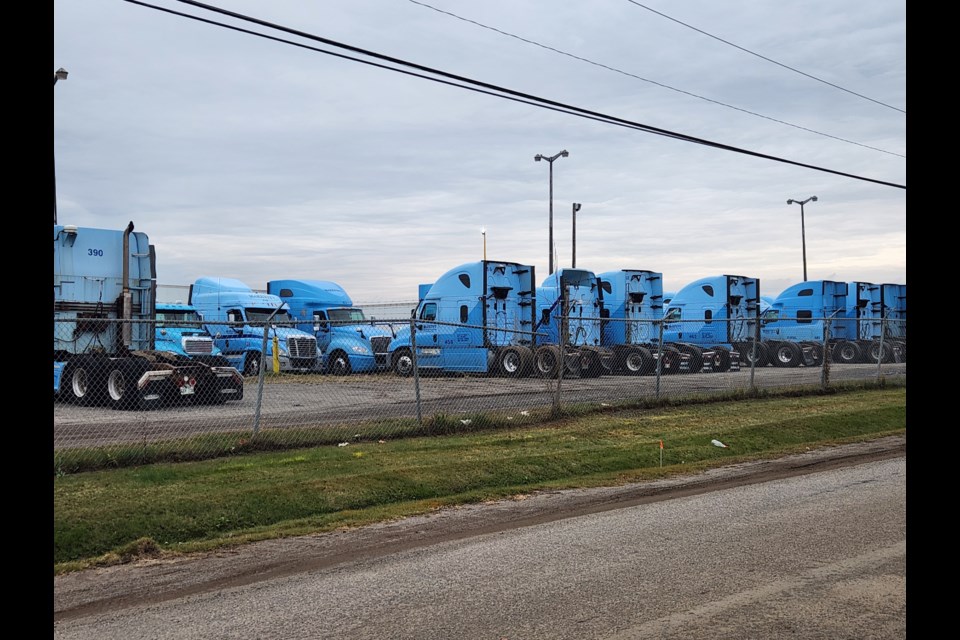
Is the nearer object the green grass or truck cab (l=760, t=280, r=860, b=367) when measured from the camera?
the green grass

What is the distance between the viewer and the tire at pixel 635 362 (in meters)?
27.7

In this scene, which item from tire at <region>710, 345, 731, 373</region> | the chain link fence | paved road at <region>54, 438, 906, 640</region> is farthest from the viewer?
tire at <region>710, 345, 731, 373</region>

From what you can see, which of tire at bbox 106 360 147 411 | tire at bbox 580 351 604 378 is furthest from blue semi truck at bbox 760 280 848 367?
tire at bbox 106 360 147 411

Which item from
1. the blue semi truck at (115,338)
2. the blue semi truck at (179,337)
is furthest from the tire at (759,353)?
the blue semi truck at (115,338)

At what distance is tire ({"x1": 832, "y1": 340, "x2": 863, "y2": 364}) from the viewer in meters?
34.2

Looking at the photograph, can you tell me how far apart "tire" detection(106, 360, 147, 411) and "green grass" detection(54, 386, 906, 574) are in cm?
584

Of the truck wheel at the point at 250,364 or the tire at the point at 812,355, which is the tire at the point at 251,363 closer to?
the truck wheel at the point at 250,364

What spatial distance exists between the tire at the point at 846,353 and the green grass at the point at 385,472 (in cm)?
1952

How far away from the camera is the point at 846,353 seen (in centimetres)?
3541

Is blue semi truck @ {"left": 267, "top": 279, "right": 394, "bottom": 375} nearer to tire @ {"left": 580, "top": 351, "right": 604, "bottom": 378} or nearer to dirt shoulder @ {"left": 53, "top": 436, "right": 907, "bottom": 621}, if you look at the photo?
tire @ {"left": 580, "top": 351, "right": 604, "bottom": 378}

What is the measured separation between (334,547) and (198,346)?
644 inches
